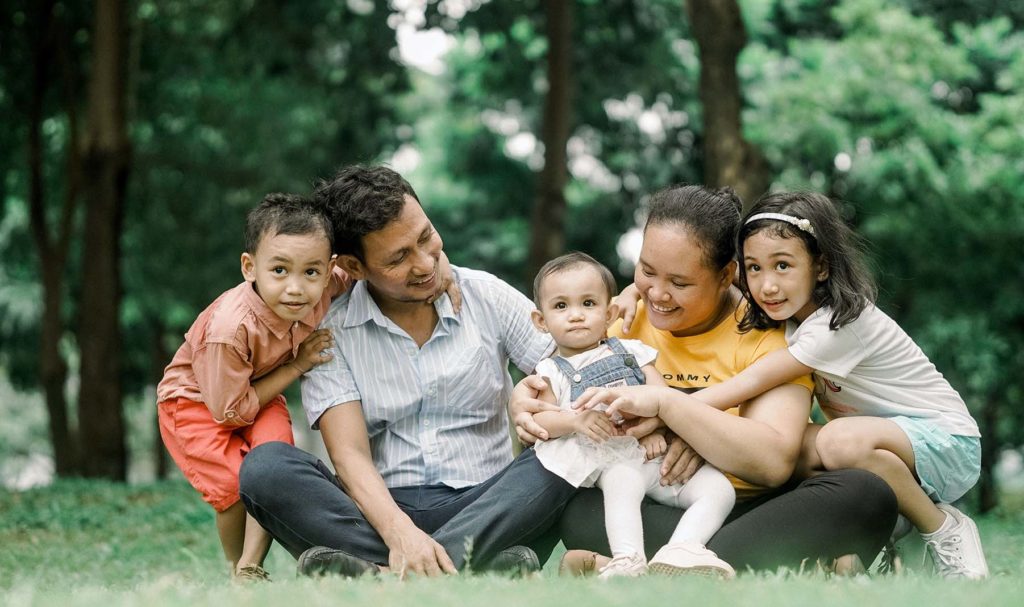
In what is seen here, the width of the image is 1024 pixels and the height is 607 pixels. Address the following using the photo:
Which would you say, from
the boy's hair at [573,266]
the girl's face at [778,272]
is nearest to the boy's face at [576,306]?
the boy's hair at [573,266]

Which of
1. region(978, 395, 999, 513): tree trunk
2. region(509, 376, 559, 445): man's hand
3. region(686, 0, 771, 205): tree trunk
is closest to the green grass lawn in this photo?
region(509, 376, 559, 445): man's hand

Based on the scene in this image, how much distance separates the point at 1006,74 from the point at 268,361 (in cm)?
1112

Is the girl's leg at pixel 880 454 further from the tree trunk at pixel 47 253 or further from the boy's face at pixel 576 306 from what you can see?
the tree trunk at pixel 47 253

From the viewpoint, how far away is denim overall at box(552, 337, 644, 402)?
4.25 meters

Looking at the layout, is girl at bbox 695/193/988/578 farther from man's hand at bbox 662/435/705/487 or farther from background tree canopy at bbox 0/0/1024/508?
background tree canopy at bbox 0/0/1024/508

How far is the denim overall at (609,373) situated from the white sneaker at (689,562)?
67cm

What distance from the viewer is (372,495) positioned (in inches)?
167

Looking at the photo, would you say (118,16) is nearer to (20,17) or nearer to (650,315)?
(20,17)

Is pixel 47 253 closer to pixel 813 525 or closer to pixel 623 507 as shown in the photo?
pixel 623 507

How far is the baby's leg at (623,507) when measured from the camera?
3.99 meters

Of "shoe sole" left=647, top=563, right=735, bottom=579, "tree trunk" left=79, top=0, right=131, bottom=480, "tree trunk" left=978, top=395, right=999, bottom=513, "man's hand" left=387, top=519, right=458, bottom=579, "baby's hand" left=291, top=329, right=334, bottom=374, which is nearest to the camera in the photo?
"shoe sole" left=647, top=563, right=735, bottom=579

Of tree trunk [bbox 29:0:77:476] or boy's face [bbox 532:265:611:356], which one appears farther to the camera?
tree trunk [bbox 29:0:77:476]

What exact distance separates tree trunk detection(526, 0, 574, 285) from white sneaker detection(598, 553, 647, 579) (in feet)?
25.6

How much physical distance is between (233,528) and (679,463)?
5.93ft
